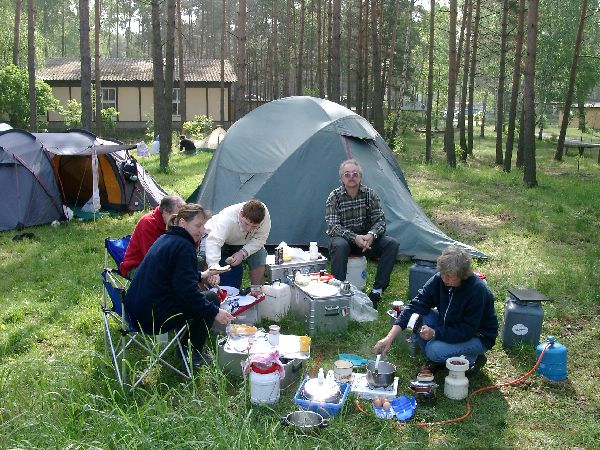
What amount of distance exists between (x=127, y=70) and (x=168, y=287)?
2809 cm

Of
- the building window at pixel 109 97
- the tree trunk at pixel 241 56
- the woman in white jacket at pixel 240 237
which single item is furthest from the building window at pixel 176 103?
the woman in white jacket at pixel 240 237

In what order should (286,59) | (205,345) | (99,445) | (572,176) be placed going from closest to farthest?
(99,445)
(205,345)
(572,176)
(286,59)

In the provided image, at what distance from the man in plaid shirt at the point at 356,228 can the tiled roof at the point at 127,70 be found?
2435 cm

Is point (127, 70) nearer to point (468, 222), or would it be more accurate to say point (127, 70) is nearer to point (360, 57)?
point (360, 57)

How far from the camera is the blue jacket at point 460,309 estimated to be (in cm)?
423

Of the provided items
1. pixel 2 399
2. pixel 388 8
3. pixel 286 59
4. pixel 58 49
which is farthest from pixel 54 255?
pixel 58 49

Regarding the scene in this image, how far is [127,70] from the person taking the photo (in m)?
29.9

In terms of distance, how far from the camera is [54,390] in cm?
340

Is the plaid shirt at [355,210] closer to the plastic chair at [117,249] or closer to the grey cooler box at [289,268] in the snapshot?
the grey cooler box at [289,268]

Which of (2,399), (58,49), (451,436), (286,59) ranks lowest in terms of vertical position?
(451,436)

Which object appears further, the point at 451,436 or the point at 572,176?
the point at 572,176

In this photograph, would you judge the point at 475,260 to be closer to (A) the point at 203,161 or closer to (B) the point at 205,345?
(B) the point at 205,345

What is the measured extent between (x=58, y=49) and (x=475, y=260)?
53.9 m

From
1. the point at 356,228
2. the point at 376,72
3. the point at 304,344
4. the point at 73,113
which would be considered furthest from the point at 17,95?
the point at 304,344
